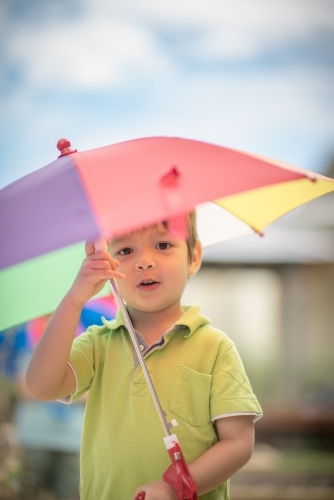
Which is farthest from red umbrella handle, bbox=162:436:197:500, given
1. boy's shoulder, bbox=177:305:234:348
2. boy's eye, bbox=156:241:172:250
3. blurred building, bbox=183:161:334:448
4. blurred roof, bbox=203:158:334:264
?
blurred building, bbox=183:161:334:448

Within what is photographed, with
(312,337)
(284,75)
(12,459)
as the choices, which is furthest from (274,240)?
(12,459)

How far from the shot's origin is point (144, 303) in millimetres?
1578

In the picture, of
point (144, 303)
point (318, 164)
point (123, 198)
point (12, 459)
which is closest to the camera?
point (123, 198)

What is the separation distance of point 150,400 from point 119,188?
1.69 ft

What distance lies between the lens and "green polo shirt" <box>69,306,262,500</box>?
4.91 feet

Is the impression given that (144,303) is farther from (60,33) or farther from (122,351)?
(60,33)

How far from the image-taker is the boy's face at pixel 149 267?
1566 mm

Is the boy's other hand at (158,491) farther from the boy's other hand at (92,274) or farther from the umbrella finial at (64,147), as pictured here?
the umbrella finial at (64,147)

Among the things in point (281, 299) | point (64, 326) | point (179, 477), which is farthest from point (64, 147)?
point (281, 299)

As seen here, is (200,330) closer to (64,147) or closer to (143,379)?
(143,379)

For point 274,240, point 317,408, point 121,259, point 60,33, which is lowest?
point 317,408

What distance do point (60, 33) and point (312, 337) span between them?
517 cm

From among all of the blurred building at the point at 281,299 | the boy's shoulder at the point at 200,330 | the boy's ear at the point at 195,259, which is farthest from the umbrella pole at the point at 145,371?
the blurred building at the point at 281,299

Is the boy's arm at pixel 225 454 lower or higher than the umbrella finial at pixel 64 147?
lower
